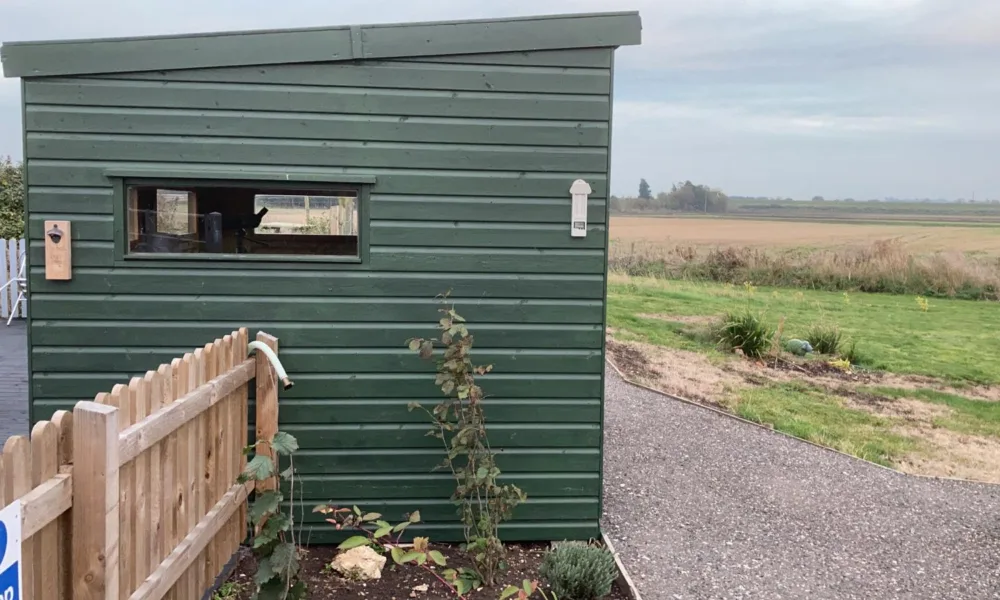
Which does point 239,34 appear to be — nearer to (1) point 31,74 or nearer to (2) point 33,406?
(1) point 31,74

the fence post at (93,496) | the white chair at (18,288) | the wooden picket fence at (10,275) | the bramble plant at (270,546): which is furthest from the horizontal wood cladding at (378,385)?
the wooden picket fence at (10,275)

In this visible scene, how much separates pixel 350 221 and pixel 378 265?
0.96 ft

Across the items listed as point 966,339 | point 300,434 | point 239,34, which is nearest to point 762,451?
point 300,434

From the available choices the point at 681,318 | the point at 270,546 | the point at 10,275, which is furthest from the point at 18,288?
the point at 270,546

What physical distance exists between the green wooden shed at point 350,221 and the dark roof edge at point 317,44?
0.4 inches

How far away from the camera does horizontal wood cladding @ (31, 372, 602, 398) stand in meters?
4.44

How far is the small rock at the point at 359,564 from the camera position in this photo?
4.30m

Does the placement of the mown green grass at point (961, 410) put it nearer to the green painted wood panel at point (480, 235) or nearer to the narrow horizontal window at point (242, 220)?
the green painted wood panel at point (480, 235)

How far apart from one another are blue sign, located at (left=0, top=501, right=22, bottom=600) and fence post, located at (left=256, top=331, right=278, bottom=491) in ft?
7.57

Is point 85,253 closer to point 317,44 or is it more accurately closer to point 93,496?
point 317,44

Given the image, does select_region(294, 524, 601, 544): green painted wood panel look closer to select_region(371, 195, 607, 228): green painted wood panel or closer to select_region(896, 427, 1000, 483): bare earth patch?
select_region(371, 195, 607, 228): green painted wood panel

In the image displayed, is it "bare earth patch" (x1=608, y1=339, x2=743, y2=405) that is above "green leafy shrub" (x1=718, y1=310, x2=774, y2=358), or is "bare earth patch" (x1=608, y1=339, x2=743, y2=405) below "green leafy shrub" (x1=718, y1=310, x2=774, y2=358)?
below

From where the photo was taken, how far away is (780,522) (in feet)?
18.3

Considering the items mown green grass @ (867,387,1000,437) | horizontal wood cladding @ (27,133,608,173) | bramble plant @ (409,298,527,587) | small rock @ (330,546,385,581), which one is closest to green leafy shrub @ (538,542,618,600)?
bramble plant @ (409,298,527,587)
